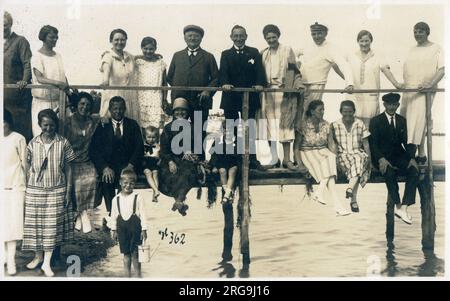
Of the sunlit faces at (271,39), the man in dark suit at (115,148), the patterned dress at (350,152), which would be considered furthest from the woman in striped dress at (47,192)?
the patterned dress at (350,152)

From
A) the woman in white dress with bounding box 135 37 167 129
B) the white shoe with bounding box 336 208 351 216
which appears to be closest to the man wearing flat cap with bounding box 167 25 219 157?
the woman in white dress with bounding box 135 37 167 129

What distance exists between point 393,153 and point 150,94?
2831 millimetres

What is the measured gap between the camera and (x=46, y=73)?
784 cm

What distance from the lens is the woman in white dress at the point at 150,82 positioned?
7.82 metres

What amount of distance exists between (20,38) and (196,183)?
8.41ft

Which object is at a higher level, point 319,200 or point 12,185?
point 12,185

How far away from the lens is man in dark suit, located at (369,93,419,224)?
7.91 meters

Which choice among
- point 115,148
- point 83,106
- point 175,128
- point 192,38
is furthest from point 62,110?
point 192,38

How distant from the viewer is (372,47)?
7.92 metres

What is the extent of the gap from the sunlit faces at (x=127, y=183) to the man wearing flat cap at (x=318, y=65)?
187 centimetres

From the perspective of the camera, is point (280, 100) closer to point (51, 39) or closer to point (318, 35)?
point (318, 35)

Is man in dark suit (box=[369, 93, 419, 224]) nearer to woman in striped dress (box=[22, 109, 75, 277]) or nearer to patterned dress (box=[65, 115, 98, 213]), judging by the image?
patterned dress (box=[65, 115, 98, 213])

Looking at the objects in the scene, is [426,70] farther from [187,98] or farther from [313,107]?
[187,98]
